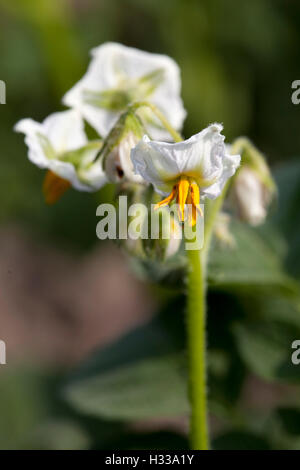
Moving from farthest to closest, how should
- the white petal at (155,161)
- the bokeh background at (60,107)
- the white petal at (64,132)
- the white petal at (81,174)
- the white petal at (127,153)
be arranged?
the bokeh background at (60,107) → the white petal at (64,132) → the white petal at (81,174) → the white petal at (127,153) → the white petal at (155,161)

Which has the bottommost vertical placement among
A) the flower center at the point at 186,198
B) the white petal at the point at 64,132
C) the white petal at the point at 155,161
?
the flower center at the point at 186,198

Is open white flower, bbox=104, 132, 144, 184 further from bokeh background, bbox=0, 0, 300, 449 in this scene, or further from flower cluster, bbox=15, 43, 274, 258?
bokeh background, bbox=0, 0, 300, 449

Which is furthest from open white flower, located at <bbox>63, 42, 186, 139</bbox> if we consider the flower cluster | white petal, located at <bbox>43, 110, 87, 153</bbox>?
white petal, located at <bbox>43, 110, 87, 153</bbox>

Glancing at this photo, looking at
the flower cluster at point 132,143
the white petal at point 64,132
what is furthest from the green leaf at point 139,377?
the white petal at point 64,132

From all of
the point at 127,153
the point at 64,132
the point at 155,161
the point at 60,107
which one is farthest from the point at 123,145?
the point at 60,107

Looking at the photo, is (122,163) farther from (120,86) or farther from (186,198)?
(120,86)

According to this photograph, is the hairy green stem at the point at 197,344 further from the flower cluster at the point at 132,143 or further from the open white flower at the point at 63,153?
the open white flower at the point at 63,153
